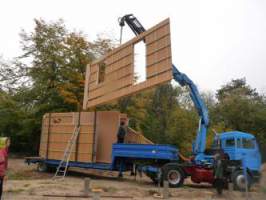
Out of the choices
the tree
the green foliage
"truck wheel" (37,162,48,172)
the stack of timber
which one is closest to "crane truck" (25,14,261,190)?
the stack of timber

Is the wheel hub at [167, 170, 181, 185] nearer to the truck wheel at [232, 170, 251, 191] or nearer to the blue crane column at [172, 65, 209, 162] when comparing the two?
the blue crane column at [172, 65, 209, 162]

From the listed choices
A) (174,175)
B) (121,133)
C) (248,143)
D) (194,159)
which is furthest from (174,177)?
(248,143)

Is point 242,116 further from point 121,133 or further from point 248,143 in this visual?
point 121,133

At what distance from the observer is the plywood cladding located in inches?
619

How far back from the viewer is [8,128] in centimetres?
3369

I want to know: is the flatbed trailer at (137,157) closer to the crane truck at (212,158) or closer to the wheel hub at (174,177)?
the crane truck at (212,158)

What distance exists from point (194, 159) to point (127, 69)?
193 inches

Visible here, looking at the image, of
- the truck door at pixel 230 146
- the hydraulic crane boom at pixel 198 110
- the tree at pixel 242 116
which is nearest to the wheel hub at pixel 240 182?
the truck door at pixel 230 146

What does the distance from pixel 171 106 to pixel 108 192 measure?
29.2m

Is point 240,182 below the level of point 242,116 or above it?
below

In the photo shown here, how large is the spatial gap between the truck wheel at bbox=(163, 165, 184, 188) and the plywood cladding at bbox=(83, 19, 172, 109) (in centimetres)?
355

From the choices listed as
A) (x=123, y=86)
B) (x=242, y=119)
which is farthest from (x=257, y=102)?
(x=123, y=86)

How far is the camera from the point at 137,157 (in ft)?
61.1

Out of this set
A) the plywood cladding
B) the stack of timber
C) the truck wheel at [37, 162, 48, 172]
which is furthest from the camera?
the truck wheel at [37, 162, 48, 172]
